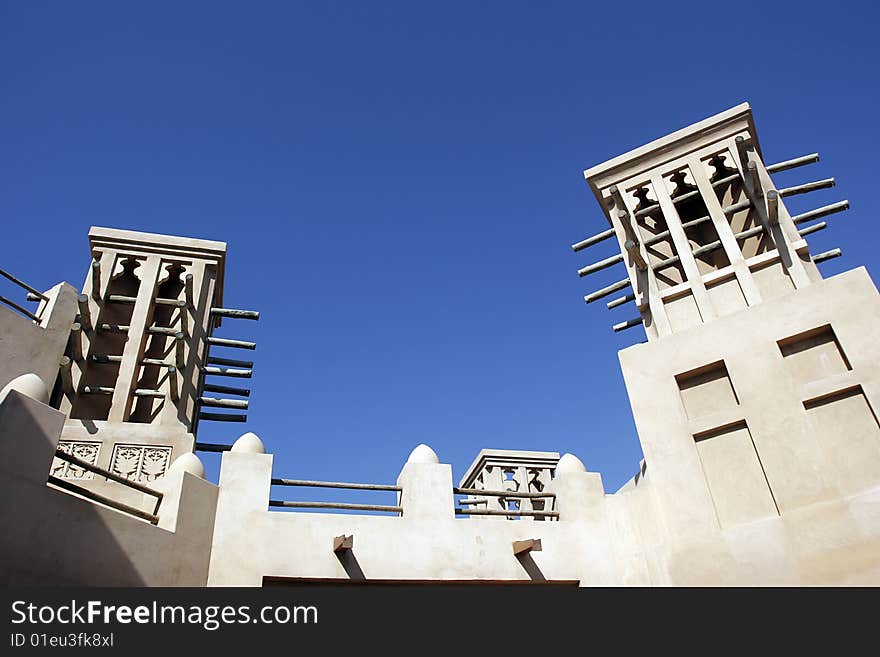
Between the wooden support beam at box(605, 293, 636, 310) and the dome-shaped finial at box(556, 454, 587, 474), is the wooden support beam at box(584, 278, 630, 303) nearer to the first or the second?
the wooden support beam at box(605, 293, 636, 310)

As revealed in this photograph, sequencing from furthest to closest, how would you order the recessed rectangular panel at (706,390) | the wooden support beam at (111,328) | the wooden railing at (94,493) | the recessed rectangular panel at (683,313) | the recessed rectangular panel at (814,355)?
1. the wooden support beam at (111,328)
2. the recessed rectangular panel at (683,313)
3. the recessed rectangular panel at (706,390)
4. the recessed rectangular panel at (814,355)
5. the wooden railing at (94,493)

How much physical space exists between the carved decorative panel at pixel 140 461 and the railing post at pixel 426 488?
483cm

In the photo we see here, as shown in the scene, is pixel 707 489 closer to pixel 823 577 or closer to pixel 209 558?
pixel 823 577

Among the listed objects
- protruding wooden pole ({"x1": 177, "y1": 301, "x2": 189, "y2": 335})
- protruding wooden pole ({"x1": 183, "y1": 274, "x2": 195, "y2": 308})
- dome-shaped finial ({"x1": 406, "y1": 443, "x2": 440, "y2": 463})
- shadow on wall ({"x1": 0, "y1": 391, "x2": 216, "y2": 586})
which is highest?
protruding wooden pole ({"x1": 183, "y1": 274, "x2": 195, "y2": 308})

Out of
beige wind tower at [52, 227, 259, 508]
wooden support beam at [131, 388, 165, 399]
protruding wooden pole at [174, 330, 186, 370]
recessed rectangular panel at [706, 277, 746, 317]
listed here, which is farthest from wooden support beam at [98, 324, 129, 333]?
recessed rectangular panel at [706, 277, 746, 317]

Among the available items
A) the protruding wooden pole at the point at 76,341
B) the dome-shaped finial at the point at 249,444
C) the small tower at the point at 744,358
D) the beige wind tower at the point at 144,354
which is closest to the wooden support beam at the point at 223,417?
the beige wind tower at the point at 144,354

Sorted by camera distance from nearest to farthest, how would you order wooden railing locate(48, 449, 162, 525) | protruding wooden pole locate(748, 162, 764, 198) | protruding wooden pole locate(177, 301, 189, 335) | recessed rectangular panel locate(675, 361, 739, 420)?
wooden railing locate(48, 449, 162, 525), recessed rectangular panel locate(675, 361, 739, 420), protruding wooden pole locate(748, 162, 764, 198), protruding wooden pole locate(177, 301, 189, 335)

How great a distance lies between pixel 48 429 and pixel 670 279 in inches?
438

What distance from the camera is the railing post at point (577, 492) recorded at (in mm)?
10695

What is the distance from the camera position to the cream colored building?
7.96 meters

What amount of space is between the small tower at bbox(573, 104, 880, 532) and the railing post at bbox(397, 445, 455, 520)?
10.0ft

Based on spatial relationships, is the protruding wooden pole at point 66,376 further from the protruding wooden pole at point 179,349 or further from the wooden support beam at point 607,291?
the wooden support beam at point 607,291

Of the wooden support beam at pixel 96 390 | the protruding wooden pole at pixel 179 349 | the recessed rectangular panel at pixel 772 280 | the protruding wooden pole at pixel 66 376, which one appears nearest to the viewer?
the recessed rectangular panel at pixel 772 280

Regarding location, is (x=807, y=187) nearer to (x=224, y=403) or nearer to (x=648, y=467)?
(x=648, y=467)
